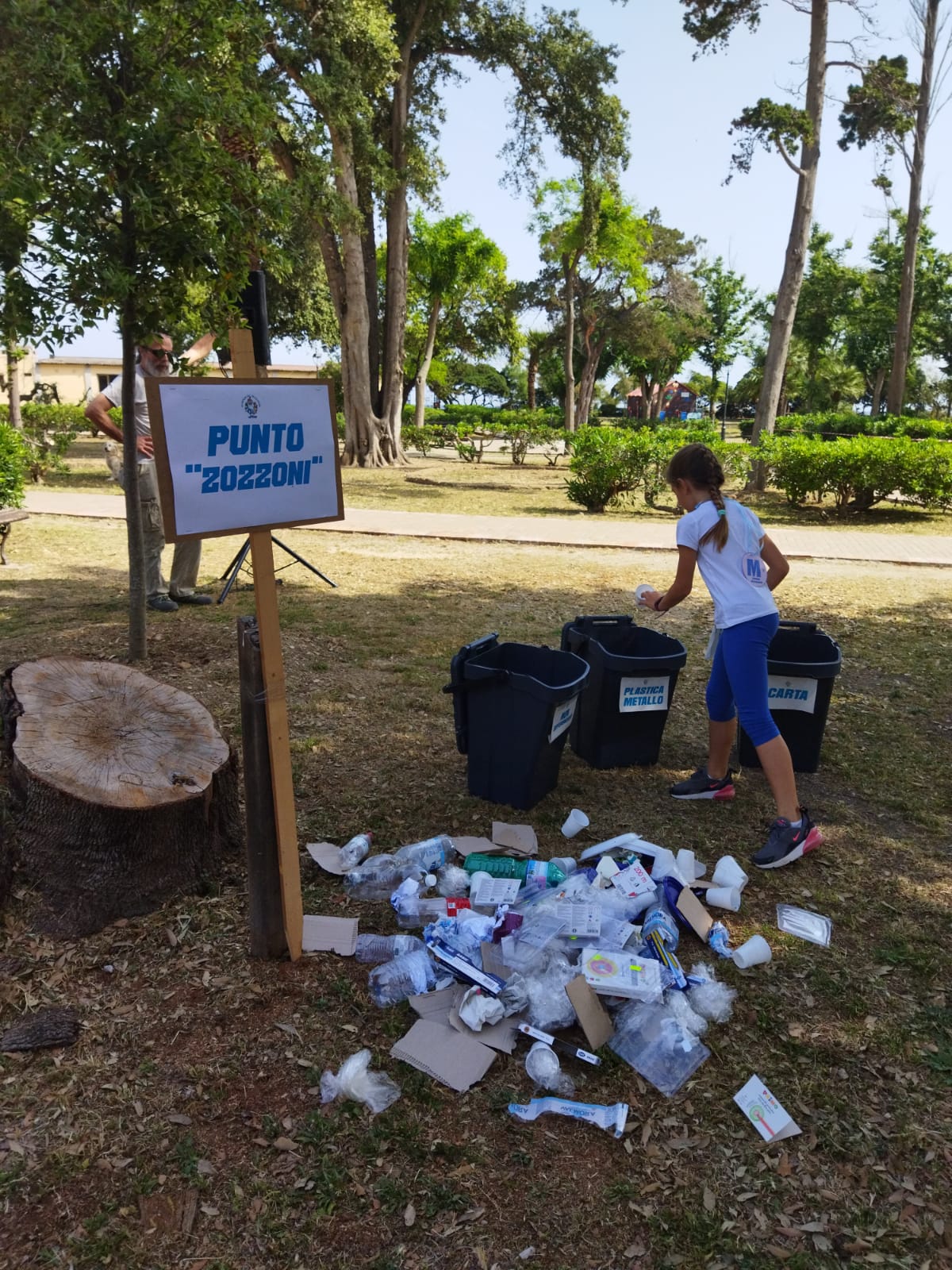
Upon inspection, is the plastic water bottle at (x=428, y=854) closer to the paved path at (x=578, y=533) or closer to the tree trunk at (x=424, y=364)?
the paved path at (x=578, y=533)

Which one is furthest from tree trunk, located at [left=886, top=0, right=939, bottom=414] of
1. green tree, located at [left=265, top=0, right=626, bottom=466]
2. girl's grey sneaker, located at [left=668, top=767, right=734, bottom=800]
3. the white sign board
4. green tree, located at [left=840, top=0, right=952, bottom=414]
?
the white sign board

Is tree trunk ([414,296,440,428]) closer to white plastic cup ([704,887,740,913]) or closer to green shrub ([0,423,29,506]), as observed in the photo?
green shrub ([0,423,29,506])

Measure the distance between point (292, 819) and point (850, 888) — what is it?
217 cm

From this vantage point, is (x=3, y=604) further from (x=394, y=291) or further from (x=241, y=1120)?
(x=394, y=291)

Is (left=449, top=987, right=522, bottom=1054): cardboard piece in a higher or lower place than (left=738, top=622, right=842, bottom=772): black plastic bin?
lower

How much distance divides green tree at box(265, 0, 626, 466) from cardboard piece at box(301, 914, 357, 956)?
554 inches

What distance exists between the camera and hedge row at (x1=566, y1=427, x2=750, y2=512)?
13.5 m

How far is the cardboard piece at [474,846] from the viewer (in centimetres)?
340

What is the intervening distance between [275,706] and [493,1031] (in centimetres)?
114

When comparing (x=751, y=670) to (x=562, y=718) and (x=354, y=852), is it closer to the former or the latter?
(x=562, y=718)

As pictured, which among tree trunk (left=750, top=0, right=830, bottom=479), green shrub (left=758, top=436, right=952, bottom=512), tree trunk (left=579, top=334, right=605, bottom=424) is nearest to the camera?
green shrub (left=758, top=436, right=952, bottom=512)

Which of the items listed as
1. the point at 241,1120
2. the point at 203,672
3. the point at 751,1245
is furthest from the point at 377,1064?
the point at 203,672

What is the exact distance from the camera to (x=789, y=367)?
2180 inches

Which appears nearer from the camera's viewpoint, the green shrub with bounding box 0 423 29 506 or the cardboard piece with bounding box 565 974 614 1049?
the cardboard piece with bounding box 565 974 614 1049
